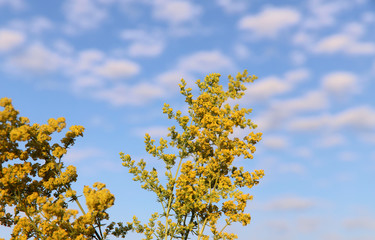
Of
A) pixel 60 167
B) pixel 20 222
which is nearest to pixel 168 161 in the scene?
pixel 60 167

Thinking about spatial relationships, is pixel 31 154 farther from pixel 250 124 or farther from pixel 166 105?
pixel 250 124

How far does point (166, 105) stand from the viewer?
1908cm

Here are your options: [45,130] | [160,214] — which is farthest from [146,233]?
[45,130]

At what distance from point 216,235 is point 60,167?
6194 mm

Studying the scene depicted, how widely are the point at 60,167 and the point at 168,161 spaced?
406cm

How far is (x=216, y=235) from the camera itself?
17641 millimetres

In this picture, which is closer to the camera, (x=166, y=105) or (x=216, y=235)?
(x=216, y=235)

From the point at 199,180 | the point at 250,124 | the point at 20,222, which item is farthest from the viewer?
the point at 250,124

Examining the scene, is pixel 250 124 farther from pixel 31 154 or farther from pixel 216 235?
pixel 31 154


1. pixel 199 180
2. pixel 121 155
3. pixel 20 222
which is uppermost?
pixel 121 155

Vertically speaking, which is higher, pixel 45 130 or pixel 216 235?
pixel 45 130

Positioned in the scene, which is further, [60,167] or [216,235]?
[216,235]

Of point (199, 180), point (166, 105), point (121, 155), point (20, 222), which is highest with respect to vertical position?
point (166, 105)

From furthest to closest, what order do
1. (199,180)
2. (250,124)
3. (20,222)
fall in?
(250,124) < (199,180) < (20,222)
